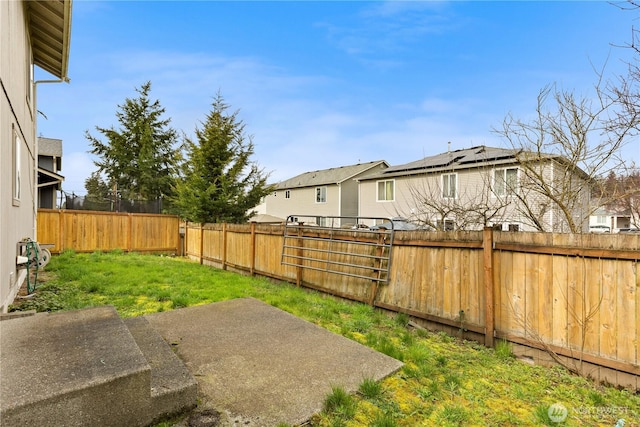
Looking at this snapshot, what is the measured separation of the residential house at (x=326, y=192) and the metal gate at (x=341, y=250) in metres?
13.4

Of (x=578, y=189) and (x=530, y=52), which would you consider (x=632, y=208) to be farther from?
(x=530, y=52)

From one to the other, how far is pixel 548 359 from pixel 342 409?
7.50 ft

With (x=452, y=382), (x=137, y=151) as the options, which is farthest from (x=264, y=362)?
(x=137, y=151)

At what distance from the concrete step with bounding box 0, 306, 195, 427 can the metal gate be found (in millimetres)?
3149

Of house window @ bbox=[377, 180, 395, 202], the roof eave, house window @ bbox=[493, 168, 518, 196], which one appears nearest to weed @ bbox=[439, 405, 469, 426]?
house window @ bbox=[493, 168, 518, 196]

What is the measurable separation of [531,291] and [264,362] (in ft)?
9.07

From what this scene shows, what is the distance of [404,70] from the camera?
432 inches

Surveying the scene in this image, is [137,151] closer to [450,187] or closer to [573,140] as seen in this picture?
[450,187]

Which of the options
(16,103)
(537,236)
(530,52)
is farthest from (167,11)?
(537,236)

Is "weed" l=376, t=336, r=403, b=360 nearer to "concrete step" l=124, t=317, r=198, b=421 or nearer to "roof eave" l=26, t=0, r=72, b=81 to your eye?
"concrete step" l=124, t=317, r=198, b=421

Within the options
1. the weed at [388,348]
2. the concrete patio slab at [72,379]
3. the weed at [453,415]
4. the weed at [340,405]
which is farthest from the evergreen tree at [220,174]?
the weed at [453,415]

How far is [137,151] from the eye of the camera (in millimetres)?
23922

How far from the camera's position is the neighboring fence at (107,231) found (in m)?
10.6

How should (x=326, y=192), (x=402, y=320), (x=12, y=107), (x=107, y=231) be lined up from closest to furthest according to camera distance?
(x=12, y=107), (x=402, y=320), (x=107, y=231), (x=326, y=192)
